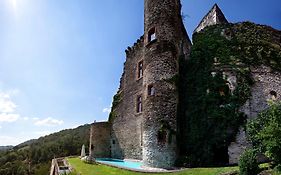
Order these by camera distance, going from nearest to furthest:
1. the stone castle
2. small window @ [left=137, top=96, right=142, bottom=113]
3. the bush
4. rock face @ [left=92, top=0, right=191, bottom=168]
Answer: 1. the bush
2. the stone castle
3. rock face @ [left=92, top=0, right=191, bottom=168]
4. small window @ [left=137, top=96, right=142, bottom=113]

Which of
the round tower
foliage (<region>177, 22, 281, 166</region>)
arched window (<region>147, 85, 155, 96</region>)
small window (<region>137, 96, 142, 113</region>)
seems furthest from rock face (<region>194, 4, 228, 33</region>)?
small window (<region>137, 96, 142, 113</region>)

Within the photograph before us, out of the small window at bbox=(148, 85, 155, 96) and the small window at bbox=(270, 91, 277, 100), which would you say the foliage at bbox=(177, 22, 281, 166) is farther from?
the small window at bbox=(148, 85, 155, 96)

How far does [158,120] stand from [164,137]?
118cm

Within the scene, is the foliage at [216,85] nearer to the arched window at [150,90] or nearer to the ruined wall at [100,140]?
the arched window at [150,90]

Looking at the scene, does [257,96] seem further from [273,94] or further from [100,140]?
[100,140]

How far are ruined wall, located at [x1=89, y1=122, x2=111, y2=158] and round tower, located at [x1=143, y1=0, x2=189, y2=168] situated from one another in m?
11.0

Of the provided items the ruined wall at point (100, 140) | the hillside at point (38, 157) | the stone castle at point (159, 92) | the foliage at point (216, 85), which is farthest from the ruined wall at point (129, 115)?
the hillside at point (38, 157)

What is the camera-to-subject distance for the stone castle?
18016mm

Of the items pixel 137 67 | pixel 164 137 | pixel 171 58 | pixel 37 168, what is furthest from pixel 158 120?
pixel 37 168

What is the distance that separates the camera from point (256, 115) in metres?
17.4

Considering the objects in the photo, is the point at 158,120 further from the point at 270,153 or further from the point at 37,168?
the point at 37,168

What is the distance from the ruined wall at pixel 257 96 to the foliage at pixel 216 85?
1.12 ft

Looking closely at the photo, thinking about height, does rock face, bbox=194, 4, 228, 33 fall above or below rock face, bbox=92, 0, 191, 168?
above

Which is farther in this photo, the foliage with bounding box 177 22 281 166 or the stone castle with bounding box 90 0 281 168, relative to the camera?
the stone castle with bounding box 90 0 281 168
